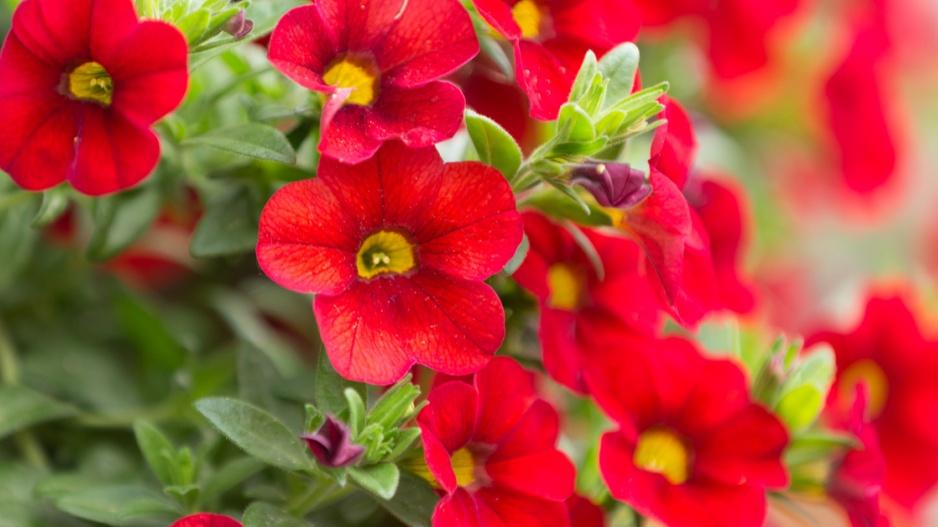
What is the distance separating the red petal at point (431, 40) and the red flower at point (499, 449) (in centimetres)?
19

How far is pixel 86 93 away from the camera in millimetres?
573

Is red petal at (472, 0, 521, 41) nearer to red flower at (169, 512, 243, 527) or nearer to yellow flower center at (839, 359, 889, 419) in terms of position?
red flower at (169, 512, 243, 527)

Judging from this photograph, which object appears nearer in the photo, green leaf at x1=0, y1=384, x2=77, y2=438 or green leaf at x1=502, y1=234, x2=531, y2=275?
green leaf at x1=502, y1=234, x2=531, y2=275

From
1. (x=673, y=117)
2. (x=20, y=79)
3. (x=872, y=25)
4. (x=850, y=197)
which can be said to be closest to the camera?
(x=20, y=79)

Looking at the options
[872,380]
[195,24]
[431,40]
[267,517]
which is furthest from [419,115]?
[872,380]

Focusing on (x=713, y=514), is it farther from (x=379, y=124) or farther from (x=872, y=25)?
(x=872, y=25)

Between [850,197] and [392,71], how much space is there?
1.09 meters

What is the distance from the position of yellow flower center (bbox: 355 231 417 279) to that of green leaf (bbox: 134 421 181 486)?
0.69 feet

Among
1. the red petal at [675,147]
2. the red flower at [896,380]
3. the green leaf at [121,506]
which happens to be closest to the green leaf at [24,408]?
the green leaf at [121,506]

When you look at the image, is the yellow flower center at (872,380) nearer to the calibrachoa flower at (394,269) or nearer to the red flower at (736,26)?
the red flower at (736,26)

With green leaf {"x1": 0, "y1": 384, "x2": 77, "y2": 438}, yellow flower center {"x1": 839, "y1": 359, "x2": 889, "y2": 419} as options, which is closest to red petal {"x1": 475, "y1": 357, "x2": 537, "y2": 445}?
green leaf {"x1": 0, "y1": 384, "x2": 77, "y2": 438}

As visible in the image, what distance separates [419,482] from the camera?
1.97 ft

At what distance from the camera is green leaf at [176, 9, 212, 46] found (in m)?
0.56

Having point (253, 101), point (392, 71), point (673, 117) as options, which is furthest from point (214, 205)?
point (673, 117)
